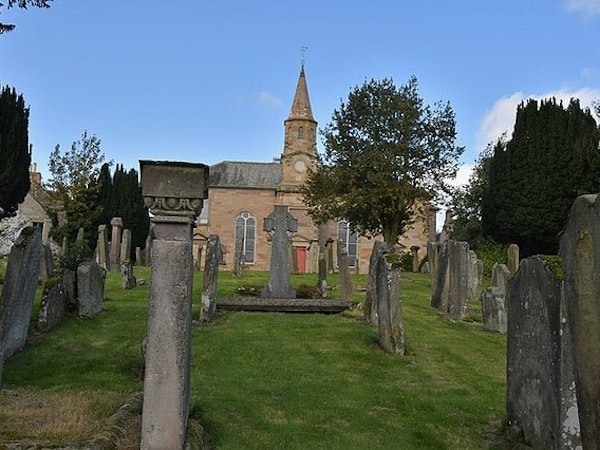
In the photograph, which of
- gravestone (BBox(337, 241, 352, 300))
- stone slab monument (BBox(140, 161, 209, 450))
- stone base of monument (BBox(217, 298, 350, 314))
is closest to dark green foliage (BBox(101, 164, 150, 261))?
gravestone (BBox(337, 241, 352, 300))

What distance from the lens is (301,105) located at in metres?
48.1

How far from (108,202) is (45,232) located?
198 inches

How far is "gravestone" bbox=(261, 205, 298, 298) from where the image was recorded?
1564 cm

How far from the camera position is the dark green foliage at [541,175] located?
2702 cm

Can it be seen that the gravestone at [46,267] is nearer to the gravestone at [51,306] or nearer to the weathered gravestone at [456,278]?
the gravestone at [51,306]

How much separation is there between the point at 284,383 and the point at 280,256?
8.04 meters

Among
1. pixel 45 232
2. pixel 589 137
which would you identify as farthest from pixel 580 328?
pixel 45 232

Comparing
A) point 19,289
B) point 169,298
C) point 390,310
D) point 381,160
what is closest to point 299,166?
point 381,160

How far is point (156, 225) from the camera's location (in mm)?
5043

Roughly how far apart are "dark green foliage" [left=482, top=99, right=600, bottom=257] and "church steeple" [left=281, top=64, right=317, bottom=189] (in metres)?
19.5

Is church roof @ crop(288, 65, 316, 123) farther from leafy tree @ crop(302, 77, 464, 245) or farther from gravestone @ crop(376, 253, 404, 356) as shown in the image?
gravestone @ crop(376, 253, 404, 356)

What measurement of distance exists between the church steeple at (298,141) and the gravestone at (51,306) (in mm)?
36299

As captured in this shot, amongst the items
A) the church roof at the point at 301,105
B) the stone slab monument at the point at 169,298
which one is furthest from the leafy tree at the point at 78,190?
the stone slab monument at the point at 169,298

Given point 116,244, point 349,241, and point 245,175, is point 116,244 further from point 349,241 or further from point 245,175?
point 245,175
